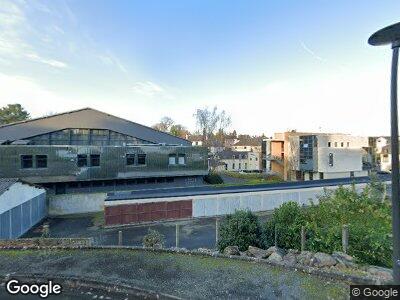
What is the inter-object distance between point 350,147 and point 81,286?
163 ft

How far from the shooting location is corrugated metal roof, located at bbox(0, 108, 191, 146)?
97.3ft

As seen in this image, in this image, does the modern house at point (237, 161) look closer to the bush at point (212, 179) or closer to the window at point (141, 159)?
the bush at point (212, 179)

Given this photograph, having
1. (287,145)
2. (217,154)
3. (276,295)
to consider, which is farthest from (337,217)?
(217,154)

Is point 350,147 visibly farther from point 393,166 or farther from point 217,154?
point 393,166

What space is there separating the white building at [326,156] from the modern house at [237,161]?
19.2m

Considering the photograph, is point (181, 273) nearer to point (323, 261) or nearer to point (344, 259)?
point (323, 261)

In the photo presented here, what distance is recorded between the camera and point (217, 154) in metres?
67.8

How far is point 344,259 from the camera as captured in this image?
30.8 ft

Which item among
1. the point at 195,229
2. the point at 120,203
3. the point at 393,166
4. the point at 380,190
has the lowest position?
the point at 195,229

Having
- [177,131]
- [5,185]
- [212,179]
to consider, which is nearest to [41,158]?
[5,185]

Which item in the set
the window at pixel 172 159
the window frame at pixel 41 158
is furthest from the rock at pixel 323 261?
the window frame at pixel 41 158

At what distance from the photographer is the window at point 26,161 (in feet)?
89.8
